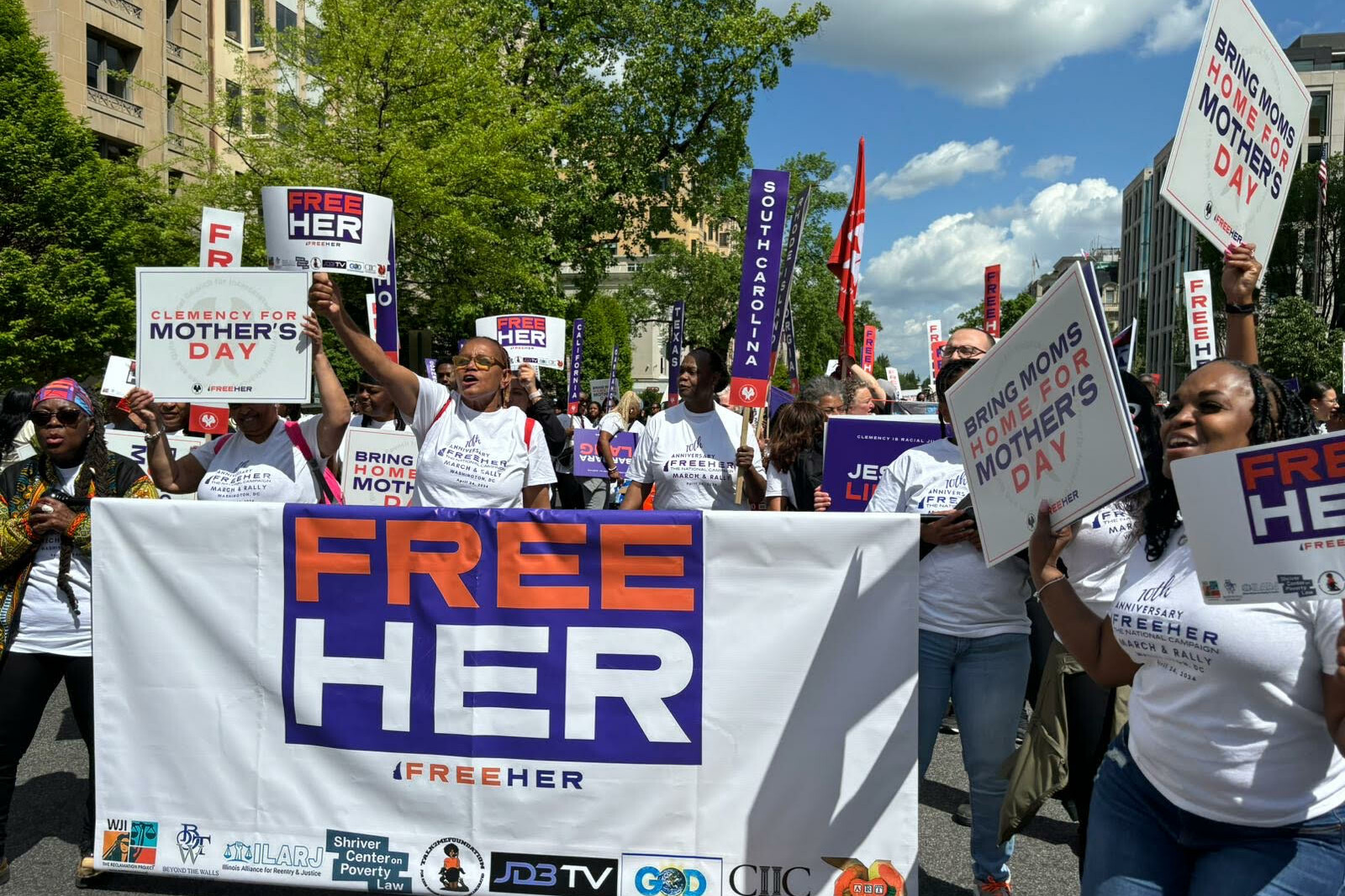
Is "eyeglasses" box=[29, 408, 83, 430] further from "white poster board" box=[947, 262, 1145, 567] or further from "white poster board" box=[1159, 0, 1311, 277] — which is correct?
"white poster board" box=[1159, 0, 1311, 277]

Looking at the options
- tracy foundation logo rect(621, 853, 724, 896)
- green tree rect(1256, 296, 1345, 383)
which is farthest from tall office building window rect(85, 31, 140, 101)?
green tree rect(1256, 296, 1345, 383)

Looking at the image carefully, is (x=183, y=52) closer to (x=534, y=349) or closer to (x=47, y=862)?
(x=534, y=349)

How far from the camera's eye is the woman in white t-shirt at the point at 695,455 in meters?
5.85

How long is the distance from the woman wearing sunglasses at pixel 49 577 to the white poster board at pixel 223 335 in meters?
0.47

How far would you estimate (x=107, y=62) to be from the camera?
103ft

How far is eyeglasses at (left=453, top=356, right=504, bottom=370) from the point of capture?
464 cm

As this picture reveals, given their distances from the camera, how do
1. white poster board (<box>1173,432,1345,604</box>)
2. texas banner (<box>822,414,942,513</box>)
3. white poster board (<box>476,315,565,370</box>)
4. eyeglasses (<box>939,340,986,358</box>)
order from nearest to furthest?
white poster board (<box>1173,432,1345,604</box>) < eyeglasses (<box>939,340,986,358</box>) < texas banner (<box>822,414,942,513</box>) < white poster board (<box>476,315,565,370</box>)

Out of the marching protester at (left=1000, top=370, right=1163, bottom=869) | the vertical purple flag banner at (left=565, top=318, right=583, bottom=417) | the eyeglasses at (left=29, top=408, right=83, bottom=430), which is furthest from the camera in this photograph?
the vertical purple flag banner at (left=565, top=318, right=583, bottom=417)

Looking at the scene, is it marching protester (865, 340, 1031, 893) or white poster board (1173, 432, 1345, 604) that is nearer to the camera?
white poster board (1173, 432, 1345, 604)

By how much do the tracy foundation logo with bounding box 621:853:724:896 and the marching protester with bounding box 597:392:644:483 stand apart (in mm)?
8305

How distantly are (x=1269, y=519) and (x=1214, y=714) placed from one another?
52 centimetres

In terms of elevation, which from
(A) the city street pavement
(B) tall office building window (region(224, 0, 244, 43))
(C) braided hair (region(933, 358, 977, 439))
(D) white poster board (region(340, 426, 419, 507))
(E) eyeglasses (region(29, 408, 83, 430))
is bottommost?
(A) the city street pavement

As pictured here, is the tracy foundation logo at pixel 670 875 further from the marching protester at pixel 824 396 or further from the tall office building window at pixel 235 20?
the tall office building window at pixel 235 20

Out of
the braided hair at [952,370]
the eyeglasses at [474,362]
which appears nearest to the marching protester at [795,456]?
the eyeglasses at [474,362]
